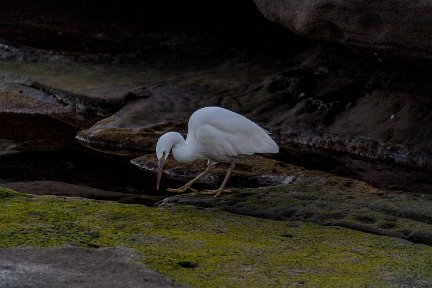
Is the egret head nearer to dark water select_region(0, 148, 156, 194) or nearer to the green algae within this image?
the green algae

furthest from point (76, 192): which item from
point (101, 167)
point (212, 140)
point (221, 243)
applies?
point (221, 243)

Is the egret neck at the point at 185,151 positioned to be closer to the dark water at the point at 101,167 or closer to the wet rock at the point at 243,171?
the dark water at the point at 101,167

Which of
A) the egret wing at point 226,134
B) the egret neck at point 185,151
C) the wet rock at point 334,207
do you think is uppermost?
the egret wing at point 226,134

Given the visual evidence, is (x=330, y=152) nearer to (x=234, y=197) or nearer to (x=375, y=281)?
(x=234, y=197)

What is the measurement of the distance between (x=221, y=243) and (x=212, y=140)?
1.79 m

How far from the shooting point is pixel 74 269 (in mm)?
5090

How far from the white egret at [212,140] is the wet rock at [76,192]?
0.70 meters

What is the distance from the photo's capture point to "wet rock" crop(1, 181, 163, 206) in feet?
27.1

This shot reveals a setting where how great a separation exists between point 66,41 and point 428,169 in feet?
27.3

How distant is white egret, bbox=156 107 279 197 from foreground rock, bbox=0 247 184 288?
7.47 ft

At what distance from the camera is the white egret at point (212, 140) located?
7.71m

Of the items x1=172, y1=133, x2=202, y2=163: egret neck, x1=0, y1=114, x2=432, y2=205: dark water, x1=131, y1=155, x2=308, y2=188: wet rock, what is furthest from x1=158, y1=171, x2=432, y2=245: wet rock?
x1=131, y1=155, x2=308, y2=188: wet rock

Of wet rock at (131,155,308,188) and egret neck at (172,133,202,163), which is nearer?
egret neck at (172,133,202,163)

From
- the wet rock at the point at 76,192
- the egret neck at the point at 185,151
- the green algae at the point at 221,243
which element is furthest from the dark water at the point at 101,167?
the green algae at the point at 221,243
